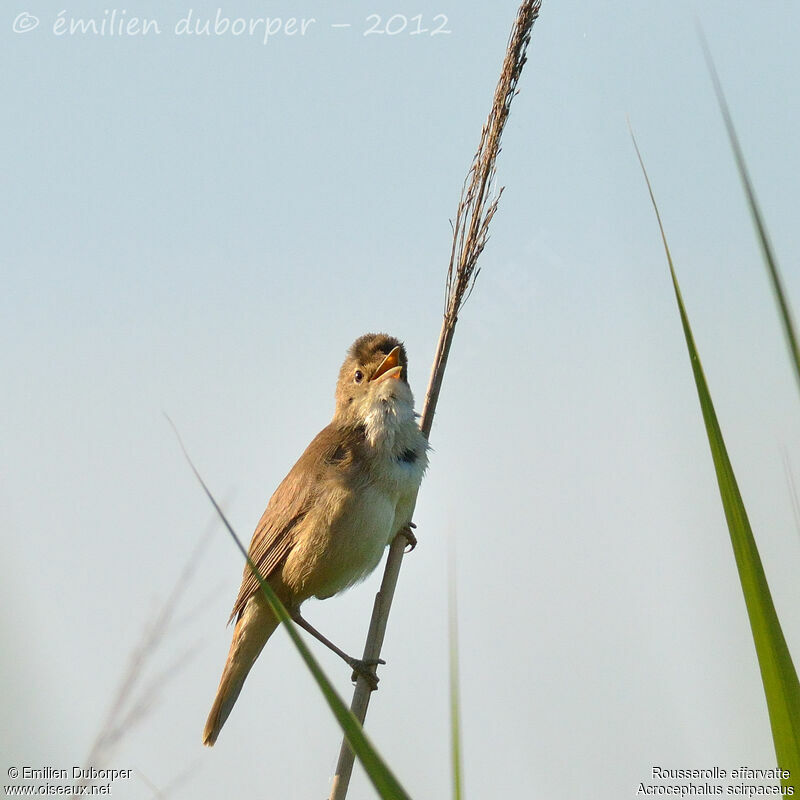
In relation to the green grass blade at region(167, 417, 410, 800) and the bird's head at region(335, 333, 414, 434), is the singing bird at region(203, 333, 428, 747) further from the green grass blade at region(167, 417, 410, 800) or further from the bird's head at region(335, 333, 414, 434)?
the green grass blade at region(167, 417, 410, 800)

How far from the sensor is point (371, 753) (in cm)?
122

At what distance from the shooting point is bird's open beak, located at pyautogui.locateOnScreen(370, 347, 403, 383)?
3762mm

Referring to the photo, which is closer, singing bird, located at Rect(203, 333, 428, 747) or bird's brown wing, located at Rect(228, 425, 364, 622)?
singing bird, located at Rect(203, 333, 428, 747)

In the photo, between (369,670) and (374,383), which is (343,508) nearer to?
(374,383)

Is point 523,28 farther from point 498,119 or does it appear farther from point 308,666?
point 308,666

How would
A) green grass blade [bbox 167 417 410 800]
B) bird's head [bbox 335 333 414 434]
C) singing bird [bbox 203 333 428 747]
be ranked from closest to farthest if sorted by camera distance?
green grass blade [bbox 167 417 410 800] < singing bird [bbox 203 333 428 747] < bird's head [bbox 335 333 414 434]

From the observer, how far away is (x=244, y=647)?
377 cm

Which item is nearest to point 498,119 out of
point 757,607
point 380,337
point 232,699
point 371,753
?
point 380,337

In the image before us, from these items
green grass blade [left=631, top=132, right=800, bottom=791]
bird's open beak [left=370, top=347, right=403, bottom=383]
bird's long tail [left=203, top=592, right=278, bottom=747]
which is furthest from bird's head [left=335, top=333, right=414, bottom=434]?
green grass blade [left=631, top=132, right=800, bottom=791]

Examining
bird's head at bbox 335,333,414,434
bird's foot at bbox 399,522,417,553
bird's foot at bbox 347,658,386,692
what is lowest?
bird's foot at bbox 347,658,386,692

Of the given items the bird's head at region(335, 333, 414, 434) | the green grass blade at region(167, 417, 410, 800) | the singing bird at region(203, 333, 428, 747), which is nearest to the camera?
the green grass blade at region(167, 417, 410, 800)

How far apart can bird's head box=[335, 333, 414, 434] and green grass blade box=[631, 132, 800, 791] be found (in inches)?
94.6

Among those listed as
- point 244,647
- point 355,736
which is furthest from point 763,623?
point 244,647

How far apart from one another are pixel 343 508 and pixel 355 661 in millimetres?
590
